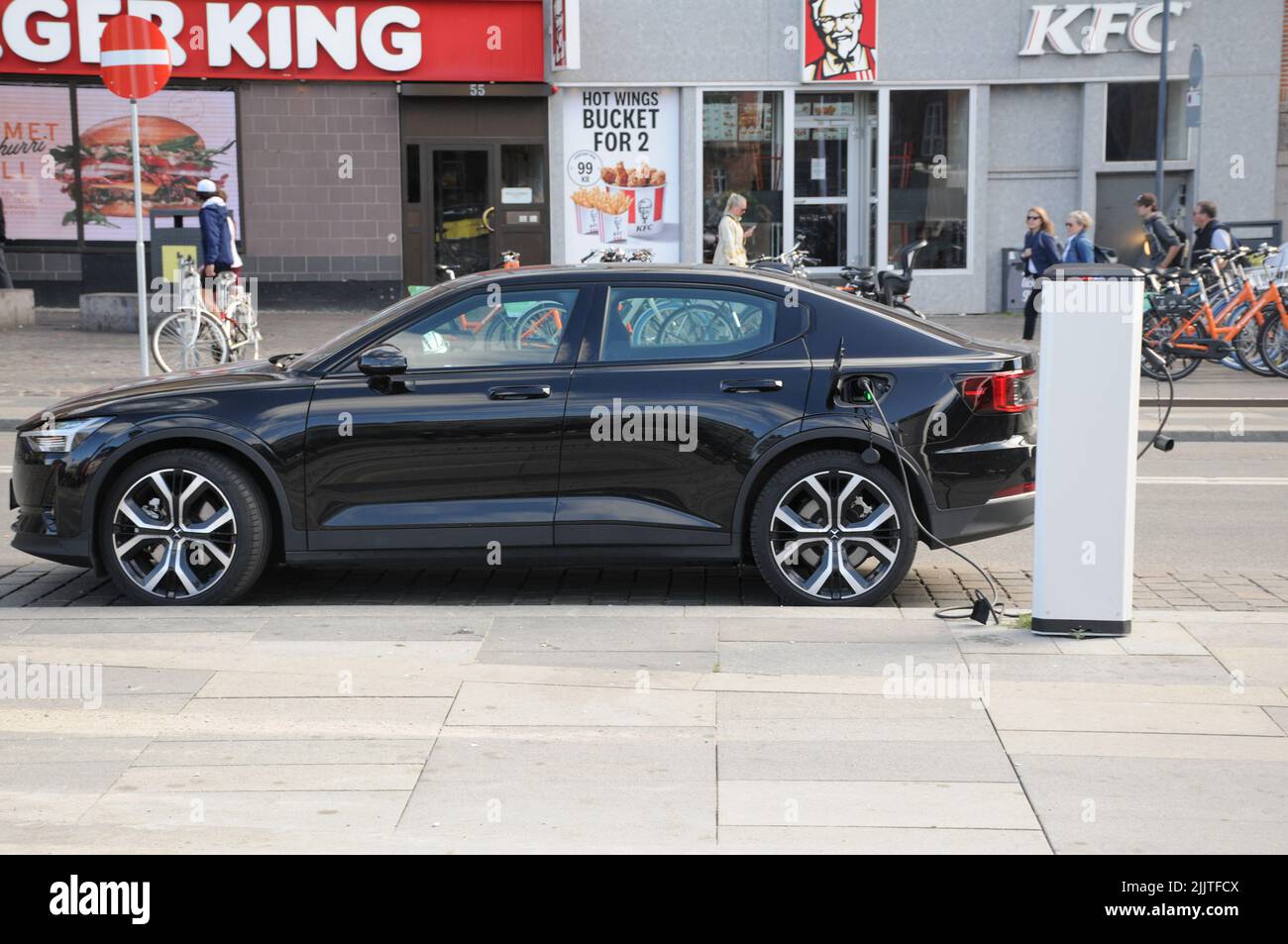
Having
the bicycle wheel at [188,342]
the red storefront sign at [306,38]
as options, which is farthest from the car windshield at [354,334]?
the red storefront sign at [306,38]

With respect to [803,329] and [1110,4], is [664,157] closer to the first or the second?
[1110,4]

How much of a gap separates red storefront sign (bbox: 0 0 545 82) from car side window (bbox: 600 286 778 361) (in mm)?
16021

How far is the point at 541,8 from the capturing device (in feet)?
73.8

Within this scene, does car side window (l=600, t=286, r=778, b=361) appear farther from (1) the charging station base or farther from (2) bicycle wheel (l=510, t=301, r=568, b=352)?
(1) the charging station base

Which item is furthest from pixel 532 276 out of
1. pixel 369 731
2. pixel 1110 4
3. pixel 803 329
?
pixel 1110 4

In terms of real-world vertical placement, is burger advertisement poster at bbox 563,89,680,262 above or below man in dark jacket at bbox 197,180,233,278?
above

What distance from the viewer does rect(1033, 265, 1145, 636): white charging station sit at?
6199mm

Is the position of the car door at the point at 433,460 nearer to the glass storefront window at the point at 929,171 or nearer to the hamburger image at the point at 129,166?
the hamburger image at the point at 129,166

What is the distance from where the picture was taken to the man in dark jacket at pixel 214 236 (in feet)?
55.3

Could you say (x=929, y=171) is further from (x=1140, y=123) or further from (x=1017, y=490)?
(x=1017, y=490)

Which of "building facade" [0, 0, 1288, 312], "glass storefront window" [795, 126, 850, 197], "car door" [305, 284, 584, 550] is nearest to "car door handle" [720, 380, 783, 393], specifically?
"car door" [305, 284, 584, 550]

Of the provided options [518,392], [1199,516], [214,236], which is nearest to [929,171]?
[214,236]

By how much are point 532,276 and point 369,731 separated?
2.76 m

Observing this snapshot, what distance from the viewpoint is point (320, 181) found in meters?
22.6
